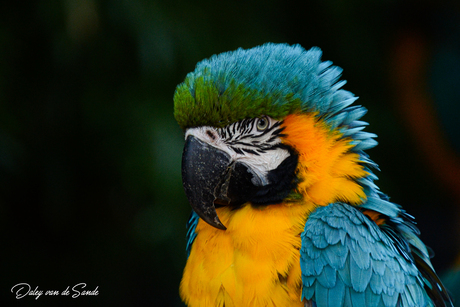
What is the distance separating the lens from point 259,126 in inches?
47.8

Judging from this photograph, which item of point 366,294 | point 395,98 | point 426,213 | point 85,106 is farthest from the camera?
point 426,213

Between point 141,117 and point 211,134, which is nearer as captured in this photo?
point 211,134

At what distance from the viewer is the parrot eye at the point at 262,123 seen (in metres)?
1.21

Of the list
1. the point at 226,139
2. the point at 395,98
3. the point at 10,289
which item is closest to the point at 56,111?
the point at 10,289

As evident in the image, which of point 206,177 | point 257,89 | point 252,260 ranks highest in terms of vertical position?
point 257,89

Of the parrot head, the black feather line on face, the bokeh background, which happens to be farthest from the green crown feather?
the bokeh background

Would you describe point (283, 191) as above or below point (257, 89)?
below

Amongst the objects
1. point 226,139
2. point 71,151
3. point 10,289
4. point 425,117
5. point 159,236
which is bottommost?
point 10,289

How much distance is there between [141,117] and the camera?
2.27 meters

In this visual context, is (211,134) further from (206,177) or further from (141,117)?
Result: (141,117)

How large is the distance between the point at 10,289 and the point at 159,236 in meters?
1.06

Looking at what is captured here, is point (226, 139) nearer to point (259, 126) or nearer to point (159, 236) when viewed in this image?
point (259, 126)

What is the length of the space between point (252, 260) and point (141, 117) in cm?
135

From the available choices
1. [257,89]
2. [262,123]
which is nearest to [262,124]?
[262,123]
